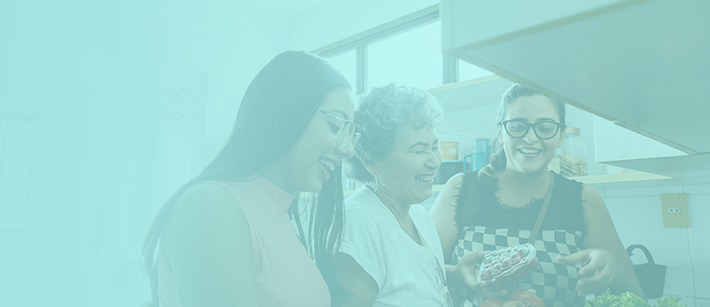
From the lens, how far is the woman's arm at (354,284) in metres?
0.75

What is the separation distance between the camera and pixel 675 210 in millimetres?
1224

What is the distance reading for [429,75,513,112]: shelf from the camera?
4.51 ft

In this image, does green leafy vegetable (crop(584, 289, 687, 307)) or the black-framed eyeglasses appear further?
the black-framed eyeglasses

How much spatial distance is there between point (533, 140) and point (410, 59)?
1072 millimetres

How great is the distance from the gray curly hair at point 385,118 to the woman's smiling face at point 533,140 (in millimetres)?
325

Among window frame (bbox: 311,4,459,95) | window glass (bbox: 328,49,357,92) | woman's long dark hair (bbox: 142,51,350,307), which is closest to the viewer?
woman's long dark hair (bbox: 142,51,350,307)

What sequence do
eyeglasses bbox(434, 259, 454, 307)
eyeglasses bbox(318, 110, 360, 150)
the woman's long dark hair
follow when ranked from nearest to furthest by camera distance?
1. the woman's long dark hair
2. eyeglasses bbox(318, 110, 360, 150)
3. eyeglasses bbox(434, 259, 454, 307)

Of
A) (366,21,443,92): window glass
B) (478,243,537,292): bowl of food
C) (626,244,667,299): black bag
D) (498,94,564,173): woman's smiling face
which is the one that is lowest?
(626,244,667,299): black bag

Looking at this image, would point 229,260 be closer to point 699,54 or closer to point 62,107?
point 699,54

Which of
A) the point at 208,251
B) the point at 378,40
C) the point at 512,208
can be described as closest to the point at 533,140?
the point at 512,208

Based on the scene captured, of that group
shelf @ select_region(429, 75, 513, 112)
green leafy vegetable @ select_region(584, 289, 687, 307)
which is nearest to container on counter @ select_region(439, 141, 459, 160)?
shelf @ select_region(429, 75, 513, 112)

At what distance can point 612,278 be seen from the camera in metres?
1.05

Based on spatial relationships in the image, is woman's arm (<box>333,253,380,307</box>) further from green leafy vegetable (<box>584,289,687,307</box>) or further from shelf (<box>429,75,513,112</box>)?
shelf (<box>429,75,513,112</box>)

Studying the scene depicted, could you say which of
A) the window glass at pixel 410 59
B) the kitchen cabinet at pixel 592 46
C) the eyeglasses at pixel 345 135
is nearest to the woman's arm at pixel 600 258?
the eyeglasses at pixel 345 135
